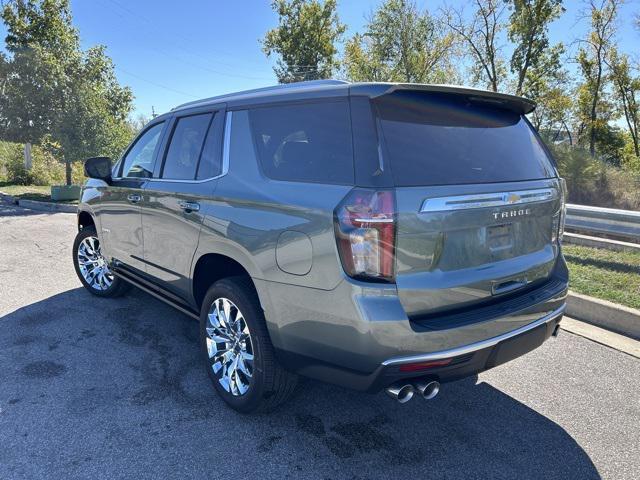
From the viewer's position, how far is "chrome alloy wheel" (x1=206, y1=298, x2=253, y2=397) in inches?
110

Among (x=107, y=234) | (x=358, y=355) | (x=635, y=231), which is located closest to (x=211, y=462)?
(x=358, y=355)

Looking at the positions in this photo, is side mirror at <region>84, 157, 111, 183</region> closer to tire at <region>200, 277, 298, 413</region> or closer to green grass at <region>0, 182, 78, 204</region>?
tire at <region>200, 277, 298, 413</region>

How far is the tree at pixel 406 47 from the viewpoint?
17094mm

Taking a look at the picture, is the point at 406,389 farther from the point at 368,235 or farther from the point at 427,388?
the point at 368,235

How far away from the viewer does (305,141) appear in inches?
98.9

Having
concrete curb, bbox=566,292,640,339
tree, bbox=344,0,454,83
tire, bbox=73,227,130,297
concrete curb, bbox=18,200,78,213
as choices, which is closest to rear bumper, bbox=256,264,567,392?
concrete curb, bbox=566,292,640,339

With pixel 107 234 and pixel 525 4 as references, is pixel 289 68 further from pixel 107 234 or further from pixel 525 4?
pixel 107 234

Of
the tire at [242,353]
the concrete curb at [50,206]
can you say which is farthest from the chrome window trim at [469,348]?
the concrete curb at [50,206]

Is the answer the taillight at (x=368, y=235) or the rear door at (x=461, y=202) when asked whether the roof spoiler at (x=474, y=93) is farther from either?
the taillight at (x=368, y=235)

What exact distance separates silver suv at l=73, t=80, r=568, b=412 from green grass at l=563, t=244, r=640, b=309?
89.5 inches

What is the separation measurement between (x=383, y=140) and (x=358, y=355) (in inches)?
40.7

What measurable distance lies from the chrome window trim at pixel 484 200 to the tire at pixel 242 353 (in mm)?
1181

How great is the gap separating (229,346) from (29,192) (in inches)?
571

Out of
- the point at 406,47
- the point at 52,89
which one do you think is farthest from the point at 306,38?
the point at 52,89
